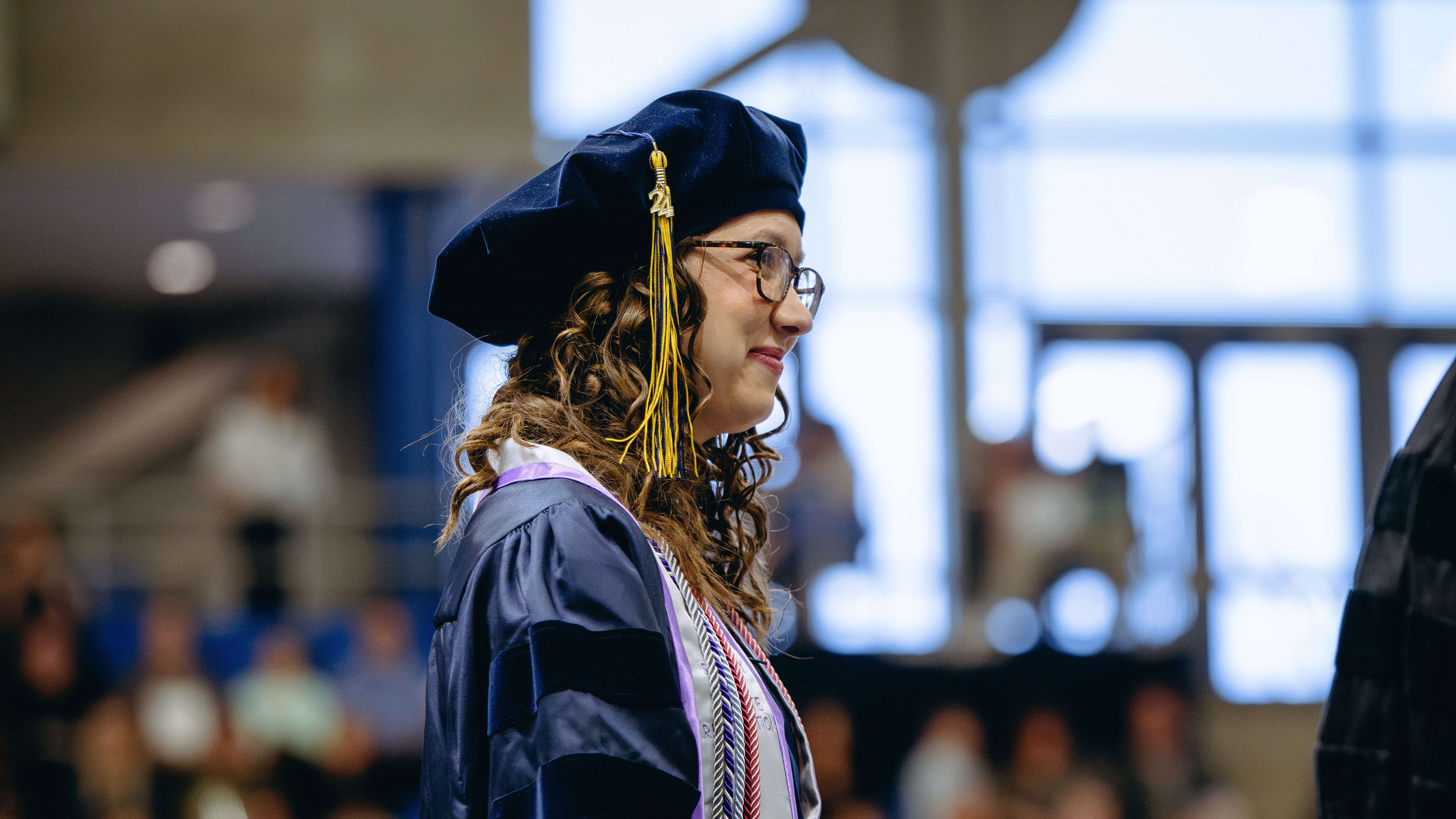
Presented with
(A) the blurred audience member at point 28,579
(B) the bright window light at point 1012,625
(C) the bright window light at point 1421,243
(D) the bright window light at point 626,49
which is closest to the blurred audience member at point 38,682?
(A) the blurred audience member at point 28,579

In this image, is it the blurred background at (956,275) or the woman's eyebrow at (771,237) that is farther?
the blurred background at (956,275)

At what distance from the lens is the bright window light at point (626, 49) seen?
923 cm

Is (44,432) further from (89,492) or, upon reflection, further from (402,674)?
(402,674)

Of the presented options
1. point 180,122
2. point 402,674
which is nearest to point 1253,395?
point 402,674

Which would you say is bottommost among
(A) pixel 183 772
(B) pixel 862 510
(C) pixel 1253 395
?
(A) pixel 183 772

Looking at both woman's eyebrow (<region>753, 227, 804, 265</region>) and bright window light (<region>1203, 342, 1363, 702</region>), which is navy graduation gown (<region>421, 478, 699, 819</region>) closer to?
woman's eyebrow (<region>753, 227, 804, 265</region>)

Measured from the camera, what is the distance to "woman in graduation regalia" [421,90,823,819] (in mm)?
1279

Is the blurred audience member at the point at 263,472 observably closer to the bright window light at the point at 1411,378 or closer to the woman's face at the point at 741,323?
the woman's face at the point at 741,323

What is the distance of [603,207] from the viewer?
5.00 ft

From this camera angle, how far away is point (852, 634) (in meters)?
8.20

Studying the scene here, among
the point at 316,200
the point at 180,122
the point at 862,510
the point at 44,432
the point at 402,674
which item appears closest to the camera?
the point at 402,674

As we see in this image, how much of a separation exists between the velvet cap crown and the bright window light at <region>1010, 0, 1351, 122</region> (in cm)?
815

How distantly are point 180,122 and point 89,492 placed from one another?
117 inches

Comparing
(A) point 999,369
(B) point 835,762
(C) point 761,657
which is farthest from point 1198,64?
(C) point 761,657
